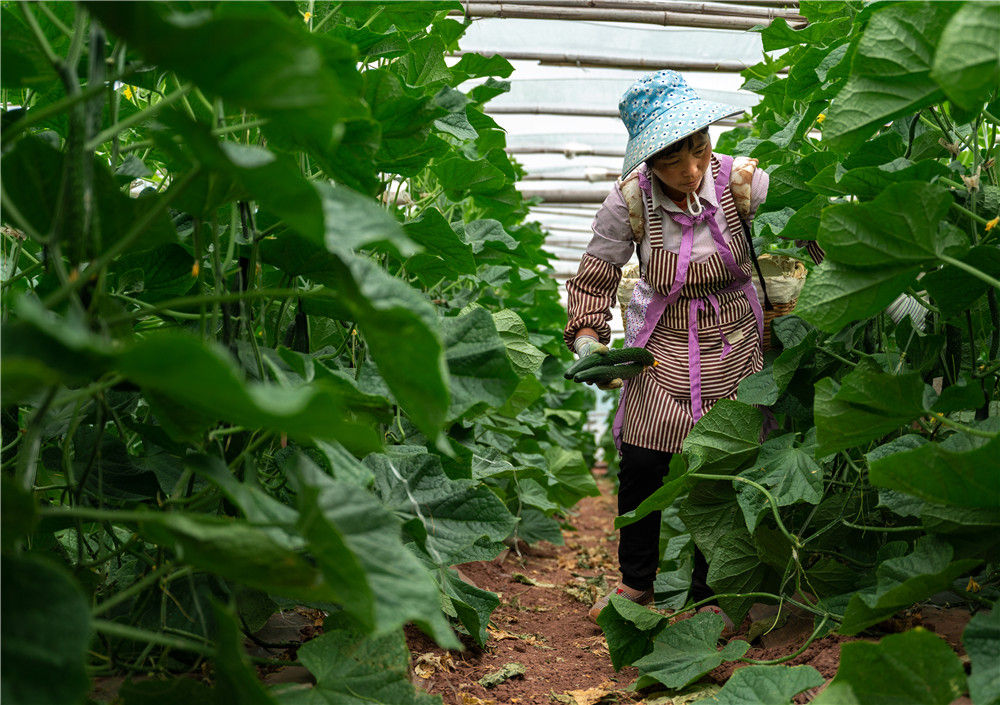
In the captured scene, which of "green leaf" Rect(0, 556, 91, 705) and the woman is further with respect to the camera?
the woman

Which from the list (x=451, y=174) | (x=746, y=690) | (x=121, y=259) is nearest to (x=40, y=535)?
(x=121, y=259)

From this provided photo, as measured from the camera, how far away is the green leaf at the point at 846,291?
1.13m

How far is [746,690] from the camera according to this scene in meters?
1.18

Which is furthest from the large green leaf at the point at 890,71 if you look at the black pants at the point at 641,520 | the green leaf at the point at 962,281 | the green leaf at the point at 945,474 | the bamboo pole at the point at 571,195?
the bamboo pole at the point at 571,195

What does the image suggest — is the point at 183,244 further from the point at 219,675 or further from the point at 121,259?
the point at 219,675

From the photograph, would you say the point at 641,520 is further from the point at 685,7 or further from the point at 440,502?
the point at 685,7

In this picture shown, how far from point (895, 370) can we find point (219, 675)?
1121 millimetres

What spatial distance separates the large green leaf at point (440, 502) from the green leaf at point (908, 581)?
48cm

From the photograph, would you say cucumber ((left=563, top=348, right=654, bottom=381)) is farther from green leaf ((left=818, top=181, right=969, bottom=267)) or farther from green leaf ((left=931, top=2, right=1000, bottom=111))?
green leaf ((left=931, top=2, right=1000, bottom=111))

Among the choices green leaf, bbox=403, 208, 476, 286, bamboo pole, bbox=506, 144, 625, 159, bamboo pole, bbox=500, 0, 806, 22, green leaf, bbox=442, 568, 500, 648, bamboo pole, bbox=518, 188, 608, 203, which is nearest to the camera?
green leaf, bbox=403, 208, 476, 286

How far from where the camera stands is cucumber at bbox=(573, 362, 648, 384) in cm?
217

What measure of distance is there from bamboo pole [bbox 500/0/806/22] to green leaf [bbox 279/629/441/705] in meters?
3.86

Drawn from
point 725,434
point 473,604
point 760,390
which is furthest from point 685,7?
point 473,604

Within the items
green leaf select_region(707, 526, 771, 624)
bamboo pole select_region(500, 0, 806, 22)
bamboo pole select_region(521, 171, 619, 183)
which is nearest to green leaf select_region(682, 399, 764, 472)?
green leaf select_region(707, 526, 771, 624)
